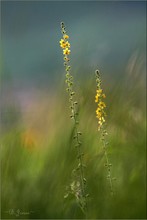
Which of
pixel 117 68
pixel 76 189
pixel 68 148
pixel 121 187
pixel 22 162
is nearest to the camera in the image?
pixel 121 187

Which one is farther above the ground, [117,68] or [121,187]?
[117,68]

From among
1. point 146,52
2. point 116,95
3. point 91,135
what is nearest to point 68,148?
point 91,135

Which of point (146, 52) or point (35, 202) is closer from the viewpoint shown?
point (35, 202)

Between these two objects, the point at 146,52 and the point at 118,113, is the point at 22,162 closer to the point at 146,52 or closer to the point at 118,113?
the point at 118,113

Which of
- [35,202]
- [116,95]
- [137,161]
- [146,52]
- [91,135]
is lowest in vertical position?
[35,202]

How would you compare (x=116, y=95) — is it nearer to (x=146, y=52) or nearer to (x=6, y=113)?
(x=146, y=52)

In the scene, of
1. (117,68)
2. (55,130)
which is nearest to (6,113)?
(55,130)

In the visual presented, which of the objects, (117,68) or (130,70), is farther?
(117,68)

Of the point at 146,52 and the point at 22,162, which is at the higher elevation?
the point at 146,52

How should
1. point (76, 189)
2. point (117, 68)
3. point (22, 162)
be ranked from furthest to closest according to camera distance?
point (76, 189) → point (117, 68) → point (22, 162)
